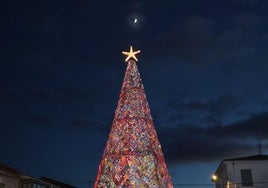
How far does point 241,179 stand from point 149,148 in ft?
53.6

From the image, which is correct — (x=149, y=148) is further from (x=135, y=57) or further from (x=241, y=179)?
(x=241, y=179)

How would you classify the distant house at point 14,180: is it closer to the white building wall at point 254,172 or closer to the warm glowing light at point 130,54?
the warm glowing light at point 130,54

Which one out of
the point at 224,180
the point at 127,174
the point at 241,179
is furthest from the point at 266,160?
the point at 127,174

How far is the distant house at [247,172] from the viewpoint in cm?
3831

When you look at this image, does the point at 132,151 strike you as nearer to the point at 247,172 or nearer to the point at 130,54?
the point at 130,54

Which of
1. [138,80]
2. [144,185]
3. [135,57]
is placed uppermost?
[135,57]

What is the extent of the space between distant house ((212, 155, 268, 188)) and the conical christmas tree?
1460cm

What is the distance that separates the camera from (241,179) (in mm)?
38844

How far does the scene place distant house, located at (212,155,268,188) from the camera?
3831 cm

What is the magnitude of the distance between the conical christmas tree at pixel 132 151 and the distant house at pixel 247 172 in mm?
14600

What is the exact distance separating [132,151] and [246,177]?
57.1ft

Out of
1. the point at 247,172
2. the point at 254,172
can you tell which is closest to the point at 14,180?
the point at 247,172

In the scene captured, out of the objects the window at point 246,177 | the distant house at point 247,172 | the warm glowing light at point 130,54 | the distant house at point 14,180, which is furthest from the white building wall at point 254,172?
the distant house at point 14,180

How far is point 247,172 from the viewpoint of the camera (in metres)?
39.0
